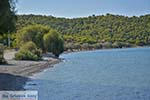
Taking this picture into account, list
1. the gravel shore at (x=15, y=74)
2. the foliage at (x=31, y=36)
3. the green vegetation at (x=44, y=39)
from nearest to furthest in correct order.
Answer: the gravel shore at (x=15, y=74) → the green vegetation at (x=44, y=39) → the foliage at (x=31, y=36)

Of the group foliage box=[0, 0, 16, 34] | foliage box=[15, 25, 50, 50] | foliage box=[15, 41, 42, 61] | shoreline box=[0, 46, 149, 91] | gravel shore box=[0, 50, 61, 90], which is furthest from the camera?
foliage box=[15, 25, 50, 50]

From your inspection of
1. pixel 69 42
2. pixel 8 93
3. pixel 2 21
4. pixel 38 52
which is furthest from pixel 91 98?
pixel 69 42

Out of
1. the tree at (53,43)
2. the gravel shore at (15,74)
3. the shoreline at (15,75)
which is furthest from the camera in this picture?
the tree at (53,43)

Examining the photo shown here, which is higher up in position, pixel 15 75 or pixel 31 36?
pixel 31 36

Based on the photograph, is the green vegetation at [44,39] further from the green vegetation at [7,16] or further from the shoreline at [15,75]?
the green vegetation at [7,16]

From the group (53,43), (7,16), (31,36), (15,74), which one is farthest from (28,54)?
(7,16)

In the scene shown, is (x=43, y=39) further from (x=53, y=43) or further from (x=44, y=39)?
(x=53, y=43)

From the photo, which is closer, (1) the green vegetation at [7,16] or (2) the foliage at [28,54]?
(1) the green vegetation at [7,16]

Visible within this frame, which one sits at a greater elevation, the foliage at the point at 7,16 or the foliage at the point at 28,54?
the foliage at the point at 7,16

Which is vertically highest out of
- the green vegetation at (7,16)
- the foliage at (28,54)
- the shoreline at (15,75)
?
the green vegetation at (7,16)

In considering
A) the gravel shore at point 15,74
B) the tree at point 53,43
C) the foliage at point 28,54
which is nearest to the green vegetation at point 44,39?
the tree at point 53,43

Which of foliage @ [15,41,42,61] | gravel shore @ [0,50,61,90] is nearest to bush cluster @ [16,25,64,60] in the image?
foliage @ [15,41,42,61]

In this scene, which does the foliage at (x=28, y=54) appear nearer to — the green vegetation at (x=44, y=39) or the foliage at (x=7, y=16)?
the green vegetation at (x=44, y=39)

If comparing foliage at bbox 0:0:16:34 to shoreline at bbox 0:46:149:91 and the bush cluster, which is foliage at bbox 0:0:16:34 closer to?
shoreline at bbox 0:46:149:91
